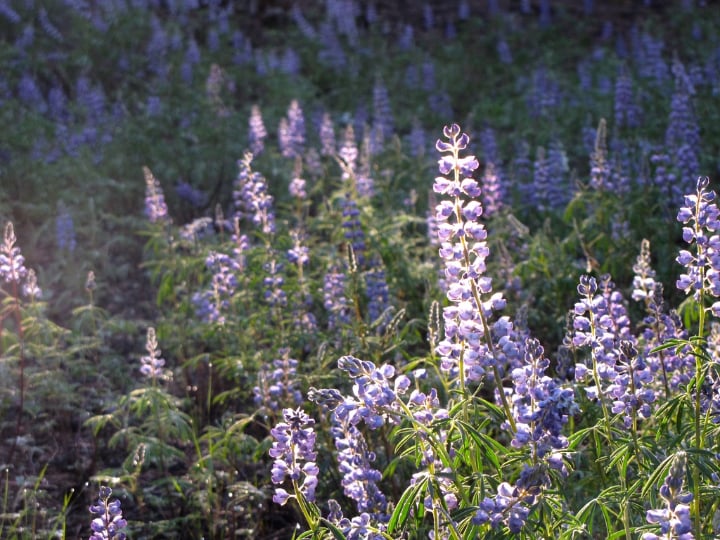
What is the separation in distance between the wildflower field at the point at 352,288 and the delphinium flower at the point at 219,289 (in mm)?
24

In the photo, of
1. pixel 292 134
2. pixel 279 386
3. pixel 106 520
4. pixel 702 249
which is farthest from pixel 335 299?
pixel 292 134

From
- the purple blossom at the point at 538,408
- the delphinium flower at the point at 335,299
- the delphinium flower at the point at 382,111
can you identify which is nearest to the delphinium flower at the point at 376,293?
the delphinium flower at the point at 335,299

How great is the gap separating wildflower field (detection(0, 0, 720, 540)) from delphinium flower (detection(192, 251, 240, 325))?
2 centimetres

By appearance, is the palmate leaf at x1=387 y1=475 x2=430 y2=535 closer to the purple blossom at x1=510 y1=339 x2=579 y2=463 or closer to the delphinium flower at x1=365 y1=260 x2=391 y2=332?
the purple blossom at x1=510 y1=339 x2=579 y2=463

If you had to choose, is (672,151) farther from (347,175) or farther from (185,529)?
(185,529)

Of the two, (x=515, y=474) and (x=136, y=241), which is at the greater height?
(x=515, y=474)

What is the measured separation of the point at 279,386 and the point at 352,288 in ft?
1.91

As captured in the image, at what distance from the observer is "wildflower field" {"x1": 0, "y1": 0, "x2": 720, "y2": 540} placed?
264cm

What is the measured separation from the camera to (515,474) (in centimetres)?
298

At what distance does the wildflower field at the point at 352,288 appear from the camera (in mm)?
2645

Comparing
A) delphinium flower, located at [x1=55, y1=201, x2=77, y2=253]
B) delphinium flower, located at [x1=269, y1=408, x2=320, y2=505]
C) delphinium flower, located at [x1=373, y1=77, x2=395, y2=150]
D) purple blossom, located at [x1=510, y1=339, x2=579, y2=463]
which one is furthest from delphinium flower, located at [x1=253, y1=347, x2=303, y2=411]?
delphinium flower, located at [x1=373, y1=77, x2=395, y2=150]

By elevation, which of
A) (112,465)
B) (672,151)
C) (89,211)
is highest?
(672,151)

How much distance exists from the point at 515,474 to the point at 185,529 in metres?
1.93

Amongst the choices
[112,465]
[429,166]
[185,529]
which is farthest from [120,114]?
[185,529]
